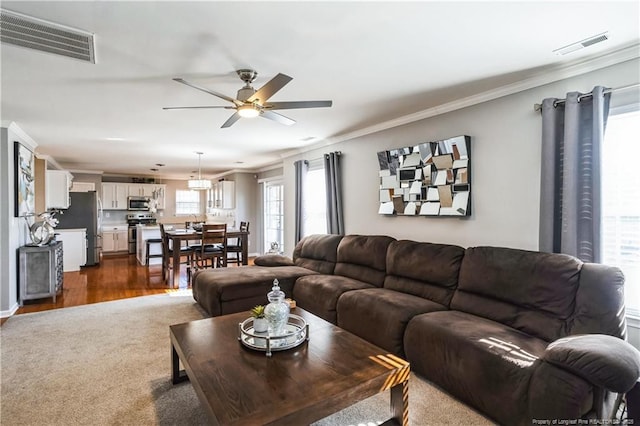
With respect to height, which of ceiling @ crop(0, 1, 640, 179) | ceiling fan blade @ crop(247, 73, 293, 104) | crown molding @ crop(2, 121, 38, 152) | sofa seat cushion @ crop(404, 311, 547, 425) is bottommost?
sofa seat cushion @ crop(404, 311, 547, 425)

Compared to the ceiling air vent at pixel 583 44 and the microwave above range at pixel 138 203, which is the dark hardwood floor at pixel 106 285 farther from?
the ceiling air vent at pixel 583 44

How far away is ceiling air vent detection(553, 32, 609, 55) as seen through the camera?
2.18 m

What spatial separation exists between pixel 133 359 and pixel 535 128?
4044 millimetres

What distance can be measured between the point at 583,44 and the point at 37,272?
21.4 ft

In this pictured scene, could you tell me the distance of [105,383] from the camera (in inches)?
98.7

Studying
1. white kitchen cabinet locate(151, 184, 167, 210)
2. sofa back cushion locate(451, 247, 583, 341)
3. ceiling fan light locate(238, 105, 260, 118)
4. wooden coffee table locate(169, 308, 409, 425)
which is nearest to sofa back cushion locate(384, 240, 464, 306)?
sofa back cushion locate(451, 247, 583, 341)

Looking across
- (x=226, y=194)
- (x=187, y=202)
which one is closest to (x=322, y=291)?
(x=226, y=194)

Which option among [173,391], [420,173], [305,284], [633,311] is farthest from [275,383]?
[420,173]

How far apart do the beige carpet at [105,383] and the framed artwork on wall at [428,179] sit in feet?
5.98

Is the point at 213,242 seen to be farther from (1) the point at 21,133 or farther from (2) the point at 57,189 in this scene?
(2) the point at 57,189

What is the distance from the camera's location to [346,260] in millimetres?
4273

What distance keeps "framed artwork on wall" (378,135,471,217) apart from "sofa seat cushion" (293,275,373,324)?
43.6 inches

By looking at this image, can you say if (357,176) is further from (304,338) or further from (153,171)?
(153,171)

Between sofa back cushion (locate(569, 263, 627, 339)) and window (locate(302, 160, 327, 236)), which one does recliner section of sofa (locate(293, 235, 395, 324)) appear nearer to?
window (locate(302, 160, 327, 236))
